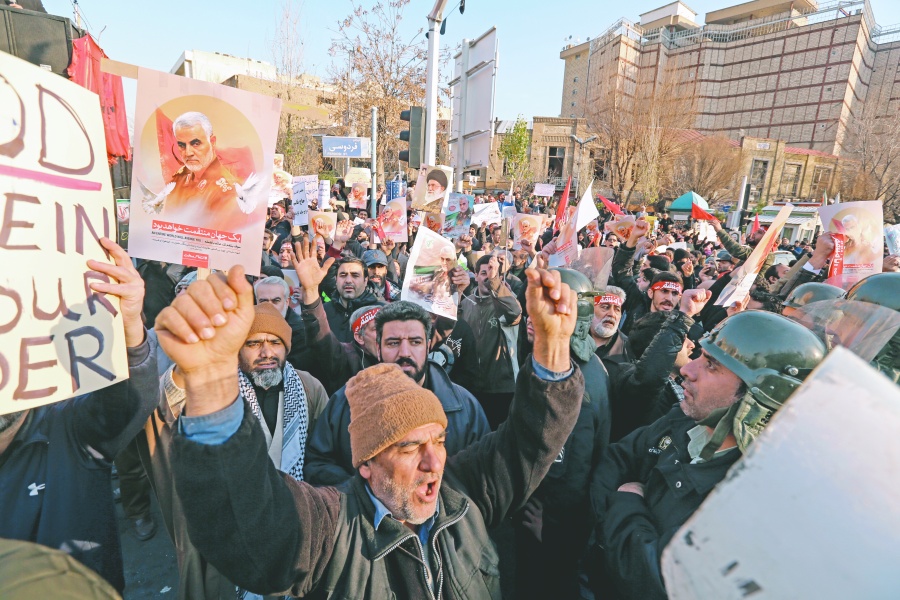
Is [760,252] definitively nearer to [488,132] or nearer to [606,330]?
[606,330]

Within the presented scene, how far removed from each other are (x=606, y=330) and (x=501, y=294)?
781mm

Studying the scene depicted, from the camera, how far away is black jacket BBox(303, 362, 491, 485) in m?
2.03

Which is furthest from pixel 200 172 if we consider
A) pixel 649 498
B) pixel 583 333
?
pixel 649 498

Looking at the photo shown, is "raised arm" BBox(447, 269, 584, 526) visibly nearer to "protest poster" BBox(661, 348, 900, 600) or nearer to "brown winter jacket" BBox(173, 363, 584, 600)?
"brown winter jacket" BBox(173, 363, 584, 600)

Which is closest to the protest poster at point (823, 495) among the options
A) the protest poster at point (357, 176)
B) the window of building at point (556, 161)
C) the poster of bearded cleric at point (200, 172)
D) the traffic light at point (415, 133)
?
the poster of bearded cleric at point (200, 172)

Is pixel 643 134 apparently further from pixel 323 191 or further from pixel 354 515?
pixel 354 515

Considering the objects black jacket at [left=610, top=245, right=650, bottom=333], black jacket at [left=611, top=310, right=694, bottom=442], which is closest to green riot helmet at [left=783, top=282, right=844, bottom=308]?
black jacket at [left=611, top=310, right=694, bottom=442]

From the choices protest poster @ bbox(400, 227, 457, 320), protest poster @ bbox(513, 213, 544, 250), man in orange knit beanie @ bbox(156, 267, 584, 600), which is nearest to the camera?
man in orange knit beanie @ bbox(156, 267, 584, 600)

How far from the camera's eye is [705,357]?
1879mm

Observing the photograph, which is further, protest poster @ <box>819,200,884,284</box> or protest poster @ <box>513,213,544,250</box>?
protest poster @ <box>513,213,544,250</box>

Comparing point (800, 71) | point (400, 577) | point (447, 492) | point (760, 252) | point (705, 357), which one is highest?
point (800, 71)

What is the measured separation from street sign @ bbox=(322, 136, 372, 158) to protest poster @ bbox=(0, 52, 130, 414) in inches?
398

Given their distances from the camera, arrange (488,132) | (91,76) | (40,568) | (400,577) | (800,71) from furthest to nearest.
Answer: (800,71), (91,76), (488,132), (400,577), (40,568)

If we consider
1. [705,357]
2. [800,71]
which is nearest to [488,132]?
[705,357]
